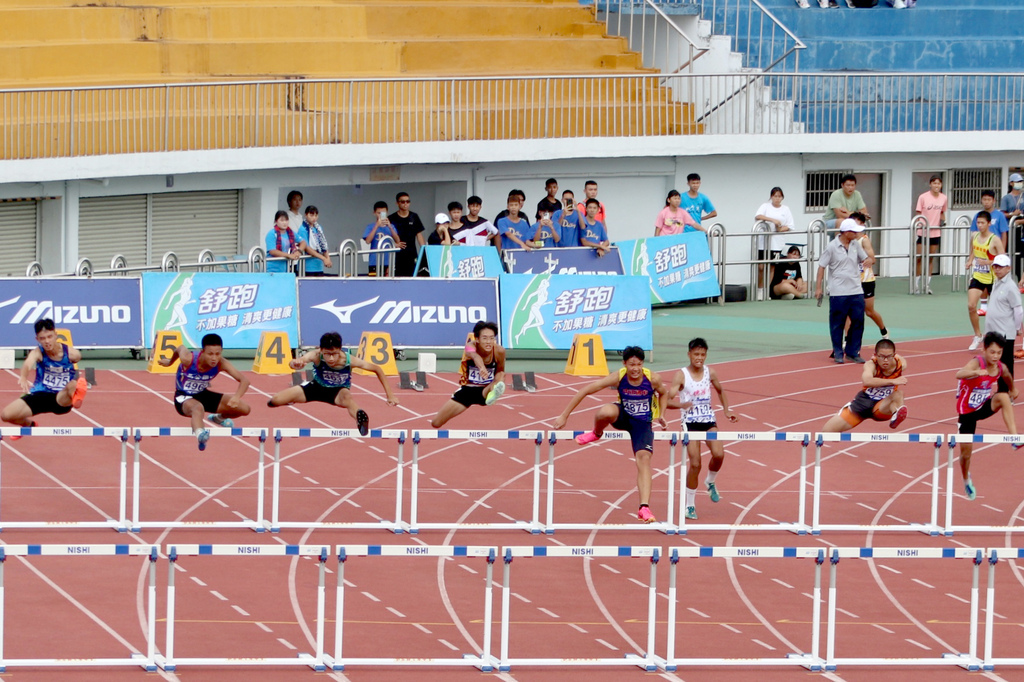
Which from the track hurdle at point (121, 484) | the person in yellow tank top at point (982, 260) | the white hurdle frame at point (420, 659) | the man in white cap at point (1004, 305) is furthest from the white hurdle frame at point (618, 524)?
→ the person in yellow tank top at point (982, 260)

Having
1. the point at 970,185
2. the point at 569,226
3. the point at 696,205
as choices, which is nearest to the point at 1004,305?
the point at 569,226

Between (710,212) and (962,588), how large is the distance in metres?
13.6

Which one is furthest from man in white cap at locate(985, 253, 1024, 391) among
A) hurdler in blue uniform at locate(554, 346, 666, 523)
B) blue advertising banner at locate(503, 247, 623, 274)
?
blue advertising banner at locate(503, 247, 623, 274)

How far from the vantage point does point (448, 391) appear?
2030 cm

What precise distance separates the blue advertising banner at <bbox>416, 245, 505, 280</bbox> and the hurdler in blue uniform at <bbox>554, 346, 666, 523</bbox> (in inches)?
340

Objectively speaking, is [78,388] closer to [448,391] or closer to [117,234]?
[448,391]

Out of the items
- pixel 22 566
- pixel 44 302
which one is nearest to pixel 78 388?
pixel 22 566

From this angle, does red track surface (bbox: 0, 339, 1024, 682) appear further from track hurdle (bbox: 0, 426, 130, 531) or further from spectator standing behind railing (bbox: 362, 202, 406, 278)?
spectator standing behind railing (bbox: 362, 202, 406, 278)

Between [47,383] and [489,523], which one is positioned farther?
[47,383]

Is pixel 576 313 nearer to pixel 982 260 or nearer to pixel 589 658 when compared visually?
pixel 982 260

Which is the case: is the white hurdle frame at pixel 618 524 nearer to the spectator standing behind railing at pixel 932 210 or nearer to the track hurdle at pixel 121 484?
the track hurdle at pixel 121 484

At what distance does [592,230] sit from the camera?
80.1ft

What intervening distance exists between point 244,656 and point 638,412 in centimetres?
A: 467

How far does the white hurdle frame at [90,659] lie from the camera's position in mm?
10664
